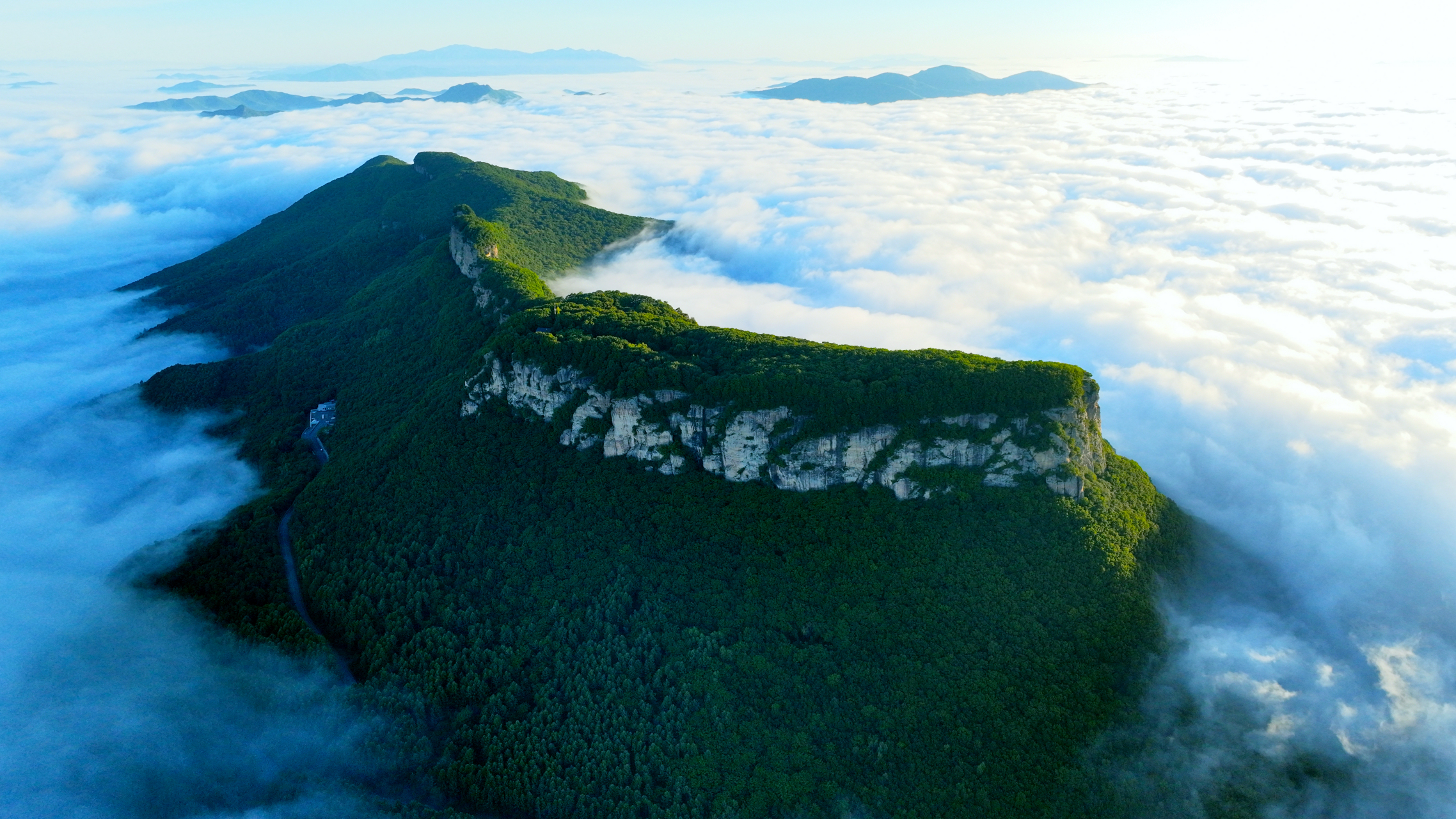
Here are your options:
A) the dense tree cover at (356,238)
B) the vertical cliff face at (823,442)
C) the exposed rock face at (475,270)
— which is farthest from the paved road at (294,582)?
the dense tree cover at (356,238)

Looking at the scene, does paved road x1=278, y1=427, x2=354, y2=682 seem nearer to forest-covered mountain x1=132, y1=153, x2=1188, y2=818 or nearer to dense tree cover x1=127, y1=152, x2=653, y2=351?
forest-covered mountain x1=132, y1=153, x2=1188, y2=818

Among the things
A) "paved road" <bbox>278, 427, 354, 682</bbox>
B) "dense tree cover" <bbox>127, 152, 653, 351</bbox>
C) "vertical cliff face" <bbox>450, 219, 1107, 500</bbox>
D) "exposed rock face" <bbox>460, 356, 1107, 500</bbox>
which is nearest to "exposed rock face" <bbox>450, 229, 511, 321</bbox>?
"dense tree cover" <bbox>127, 152, 653, 351</bbox>

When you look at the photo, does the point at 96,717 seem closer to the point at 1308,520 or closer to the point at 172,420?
the point at 172,420

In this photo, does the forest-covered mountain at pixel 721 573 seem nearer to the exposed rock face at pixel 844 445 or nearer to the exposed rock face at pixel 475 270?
the exposed rock face at pixel 844 445

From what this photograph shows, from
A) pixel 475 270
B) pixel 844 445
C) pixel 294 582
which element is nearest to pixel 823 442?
pixel 844 445

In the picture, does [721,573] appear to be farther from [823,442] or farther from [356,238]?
[356,238]
